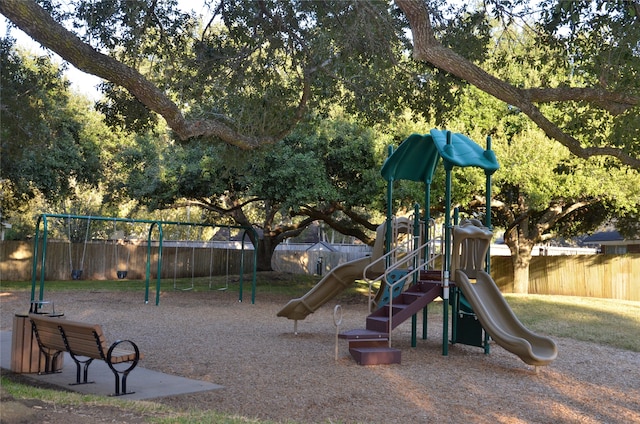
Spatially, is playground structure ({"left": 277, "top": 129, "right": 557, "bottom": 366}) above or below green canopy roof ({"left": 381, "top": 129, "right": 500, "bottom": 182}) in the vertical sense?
below

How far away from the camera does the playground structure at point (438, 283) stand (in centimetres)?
980

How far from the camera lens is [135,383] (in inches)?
308

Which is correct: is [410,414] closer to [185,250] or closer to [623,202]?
[623,202]

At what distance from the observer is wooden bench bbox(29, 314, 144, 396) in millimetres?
7254

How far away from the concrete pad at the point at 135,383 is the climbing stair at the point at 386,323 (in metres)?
2.62

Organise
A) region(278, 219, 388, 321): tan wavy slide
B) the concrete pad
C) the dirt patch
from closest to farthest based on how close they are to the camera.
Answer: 1. the dirt patch
2. the concrete pad
3. region(278, 219, 388, 321): tan wavy slide

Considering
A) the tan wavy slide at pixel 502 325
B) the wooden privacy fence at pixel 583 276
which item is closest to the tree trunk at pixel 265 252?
the wooden privacy fence at pixel 583 276

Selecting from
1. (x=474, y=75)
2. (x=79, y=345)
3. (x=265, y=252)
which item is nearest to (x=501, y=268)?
(x=265, y=252)

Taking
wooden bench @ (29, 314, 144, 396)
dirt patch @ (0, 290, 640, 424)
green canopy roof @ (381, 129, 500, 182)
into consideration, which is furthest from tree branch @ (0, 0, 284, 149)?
green canopy roof @ (381, 129, 500, 182)

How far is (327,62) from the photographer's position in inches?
459

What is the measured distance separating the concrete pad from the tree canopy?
305 cm

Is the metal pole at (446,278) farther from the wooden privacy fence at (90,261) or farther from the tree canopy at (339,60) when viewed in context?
the wooden privacy fence at (90,261)

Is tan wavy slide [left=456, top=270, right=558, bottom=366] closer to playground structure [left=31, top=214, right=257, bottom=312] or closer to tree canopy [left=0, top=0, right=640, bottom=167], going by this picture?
tree canopy [left=0, top=0, right=640, bottom=167]

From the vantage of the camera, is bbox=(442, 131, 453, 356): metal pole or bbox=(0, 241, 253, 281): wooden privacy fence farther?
bbox=(0, 241, 253, 281): wooden privacy fence
